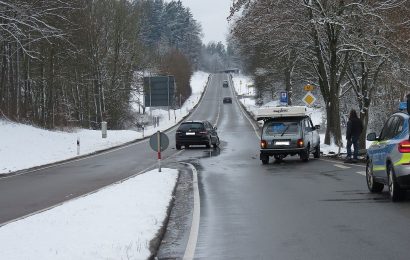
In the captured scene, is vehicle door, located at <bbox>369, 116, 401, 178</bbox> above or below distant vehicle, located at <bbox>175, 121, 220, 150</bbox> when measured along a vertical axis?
above

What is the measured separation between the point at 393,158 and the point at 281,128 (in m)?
12.1

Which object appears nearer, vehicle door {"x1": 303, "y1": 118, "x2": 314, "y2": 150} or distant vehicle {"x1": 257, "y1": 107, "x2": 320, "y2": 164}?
distant vehicle {"x1": 257, "y1": 107, "x2": 320, "y2": 164}

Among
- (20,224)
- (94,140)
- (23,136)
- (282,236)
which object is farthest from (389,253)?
(94,140)

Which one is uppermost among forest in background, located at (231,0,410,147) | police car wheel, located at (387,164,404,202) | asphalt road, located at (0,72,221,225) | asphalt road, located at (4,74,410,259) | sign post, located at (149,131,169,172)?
forest in background, located at (231,0,410,147)

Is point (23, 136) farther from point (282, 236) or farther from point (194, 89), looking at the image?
point (194, 89)

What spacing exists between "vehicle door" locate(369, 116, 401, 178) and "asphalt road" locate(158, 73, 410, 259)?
22.6 inches

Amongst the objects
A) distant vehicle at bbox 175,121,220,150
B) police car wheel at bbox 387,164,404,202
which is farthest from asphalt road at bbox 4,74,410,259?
distant vehicle at bbox 175,121,220,150

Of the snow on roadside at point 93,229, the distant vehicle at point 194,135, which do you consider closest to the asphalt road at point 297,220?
the snow on roadside at point 93,229

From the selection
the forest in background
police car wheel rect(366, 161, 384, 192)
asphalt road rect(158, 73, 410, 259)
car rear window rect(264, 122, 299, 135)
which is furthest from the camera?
the forest in background

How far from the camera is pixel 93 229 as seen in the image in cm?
869

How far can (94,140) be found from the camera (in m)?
40.3

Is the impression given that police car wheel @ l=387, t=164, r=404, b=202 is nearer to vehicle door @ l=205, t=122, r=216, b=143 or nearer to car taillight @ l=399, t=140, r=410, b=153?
car taillight @ l=399, t=140, r=410, b=153

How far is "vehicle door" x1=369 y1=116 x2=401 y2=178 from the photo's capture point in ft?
37.9

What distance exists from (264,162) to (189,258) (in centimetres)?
1617
